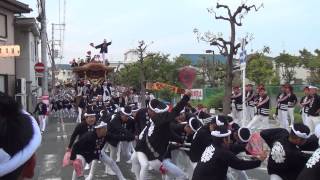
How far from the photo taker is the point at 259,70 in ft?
168

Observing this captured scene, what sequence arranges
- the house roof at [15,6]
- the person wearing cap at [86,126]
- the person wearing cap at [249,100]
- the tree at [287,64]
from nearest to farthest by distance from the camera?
the person wearing cap at [86,126]
the person wearing cap at [249,100]
the house roof at [15,6]
the tree at [287,64]

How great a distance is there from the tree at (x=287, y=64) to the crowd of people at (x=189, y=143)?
129 feet

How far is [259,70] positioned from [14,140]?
49935 mm

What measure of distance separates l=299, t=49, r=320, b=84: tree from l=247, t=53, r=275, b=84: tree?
150 inches

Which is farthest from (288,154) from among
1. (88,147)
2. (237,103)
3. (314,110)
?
(237,103)

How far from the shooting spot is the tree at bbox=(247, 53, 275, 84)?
51281mm

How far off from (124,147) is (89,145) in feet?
14.1

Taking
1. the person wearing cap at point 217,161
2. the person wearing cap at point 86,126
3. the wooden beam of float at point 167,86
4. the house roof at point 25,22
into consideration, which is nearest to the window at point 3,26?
the house roof at point 25,22

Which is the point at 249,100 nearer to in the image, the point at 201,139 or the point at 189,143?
the point at 189,143

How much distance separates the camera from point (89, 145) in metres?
10.1

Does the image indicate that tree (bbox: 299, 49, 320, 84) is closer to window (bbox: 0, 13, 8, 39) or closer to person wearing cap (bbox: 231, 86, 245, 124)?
person wearing cap (bbox: 231, 86, 245, 124)

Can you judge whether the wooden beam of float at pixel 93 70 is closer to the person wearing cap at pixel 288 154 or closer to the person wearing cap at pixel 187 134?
the person wearing cap at pixel 187 134

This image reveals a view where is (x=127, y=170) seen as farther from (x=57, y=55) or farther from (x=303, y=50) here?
(x=57, y=55)

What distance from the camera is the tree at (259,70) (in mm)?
51281
